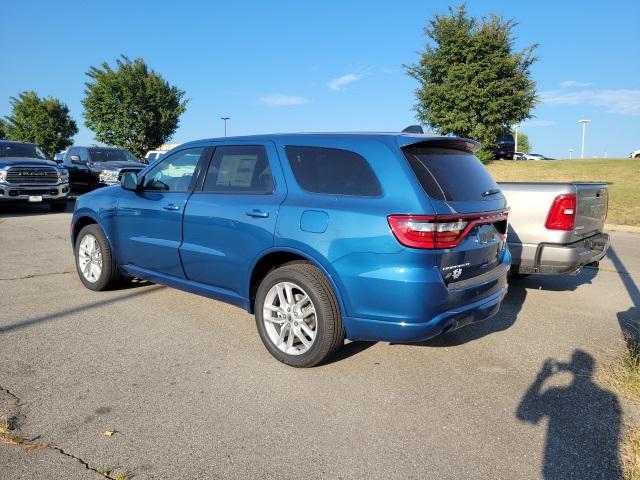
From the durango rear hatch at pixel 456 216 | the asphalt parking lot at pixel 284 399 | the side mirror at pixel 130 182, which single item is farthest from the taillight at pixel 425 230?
the side mirror at pixel 130 182

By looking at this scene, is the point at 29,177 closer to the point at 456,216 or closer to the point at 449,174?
the point at 449,174

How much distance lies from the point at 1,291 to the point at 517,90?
2453cm

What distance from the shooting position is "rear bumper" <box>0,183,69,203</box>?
13508 mm

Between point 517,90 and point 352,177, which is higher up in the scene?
point 517,90

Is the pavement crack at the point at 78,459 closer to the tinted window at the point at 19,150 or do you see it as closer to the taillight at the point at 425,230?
the taillight at the point at 425,230

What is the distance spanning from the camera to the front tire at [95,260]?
579 centimetres

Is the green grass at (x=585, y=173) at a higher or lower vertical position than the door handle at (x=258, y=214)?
higher

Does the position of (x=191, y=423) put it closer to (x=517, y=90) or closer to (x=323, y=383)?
(x=323, y=383)

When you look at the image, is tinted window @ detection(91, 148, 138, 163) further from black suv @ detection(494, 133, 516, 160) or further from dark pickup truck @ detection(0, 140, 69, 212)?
black suv @ detection(494, 133, 516, 160)

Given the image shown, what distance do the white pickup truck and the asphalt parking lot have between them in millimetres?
550

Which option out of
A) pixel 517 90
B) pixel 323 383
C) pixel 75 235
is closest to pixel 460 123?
pixel 517 90

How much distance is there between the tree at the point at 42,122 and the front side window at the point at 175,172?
153 ft

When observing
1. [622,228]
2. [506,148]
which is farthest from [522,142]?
[622,228]

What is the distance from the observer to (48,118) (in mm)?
46438
